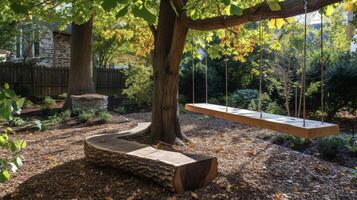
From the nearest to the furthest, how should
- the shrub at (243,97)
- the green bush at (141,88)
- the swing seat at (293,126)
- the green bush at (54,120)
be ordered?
the swing seat at (293,126), the green bush at (54,120), the shrub at (243,97), the green bush at (141,88)

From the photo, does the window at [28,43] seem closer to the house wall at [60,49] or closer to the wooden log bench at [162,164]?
the house wall at [60,49]

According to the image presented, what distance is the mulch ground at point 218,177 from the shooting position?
374cm

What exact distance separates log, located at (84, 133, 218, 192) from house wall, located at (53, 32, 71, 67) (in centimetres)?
1758

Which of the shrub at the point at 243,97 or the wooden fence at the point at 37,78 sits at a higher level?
the wooden fence at the point at 37,78

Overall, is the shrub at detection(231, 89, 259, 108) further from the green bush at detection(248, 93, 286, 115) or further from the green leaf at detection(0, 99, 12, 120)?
the green leaf at detection(0, 99, 12, 120)

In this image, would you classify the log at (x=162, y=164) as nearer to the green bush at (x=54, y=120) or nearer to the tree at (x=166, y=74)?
the tree at (x=166, y=74)

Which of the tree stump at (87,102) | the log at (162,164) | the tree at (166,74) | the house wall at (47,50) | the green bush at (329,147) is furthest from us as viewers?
the house wall at (47,50)

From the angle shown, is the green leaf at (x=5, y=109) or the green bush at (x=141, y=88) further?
the green bush at (x=141, y=88)

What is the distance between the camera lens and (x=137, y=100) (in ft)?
42.2

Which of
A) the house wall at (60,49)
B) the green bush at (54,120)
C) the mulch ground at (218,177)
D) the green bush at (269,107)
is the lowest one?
the mulch ground at (218,177)

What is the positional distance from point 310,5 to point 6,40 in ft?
54.6

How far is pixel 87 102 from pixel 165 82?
18.5ft

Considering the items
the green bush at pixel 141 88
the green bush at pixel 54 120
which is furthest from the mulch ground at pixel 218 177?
the green bush at pixel 141 88

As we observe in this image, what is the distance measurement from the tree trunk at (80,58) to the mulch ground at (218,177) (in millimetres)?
4931
